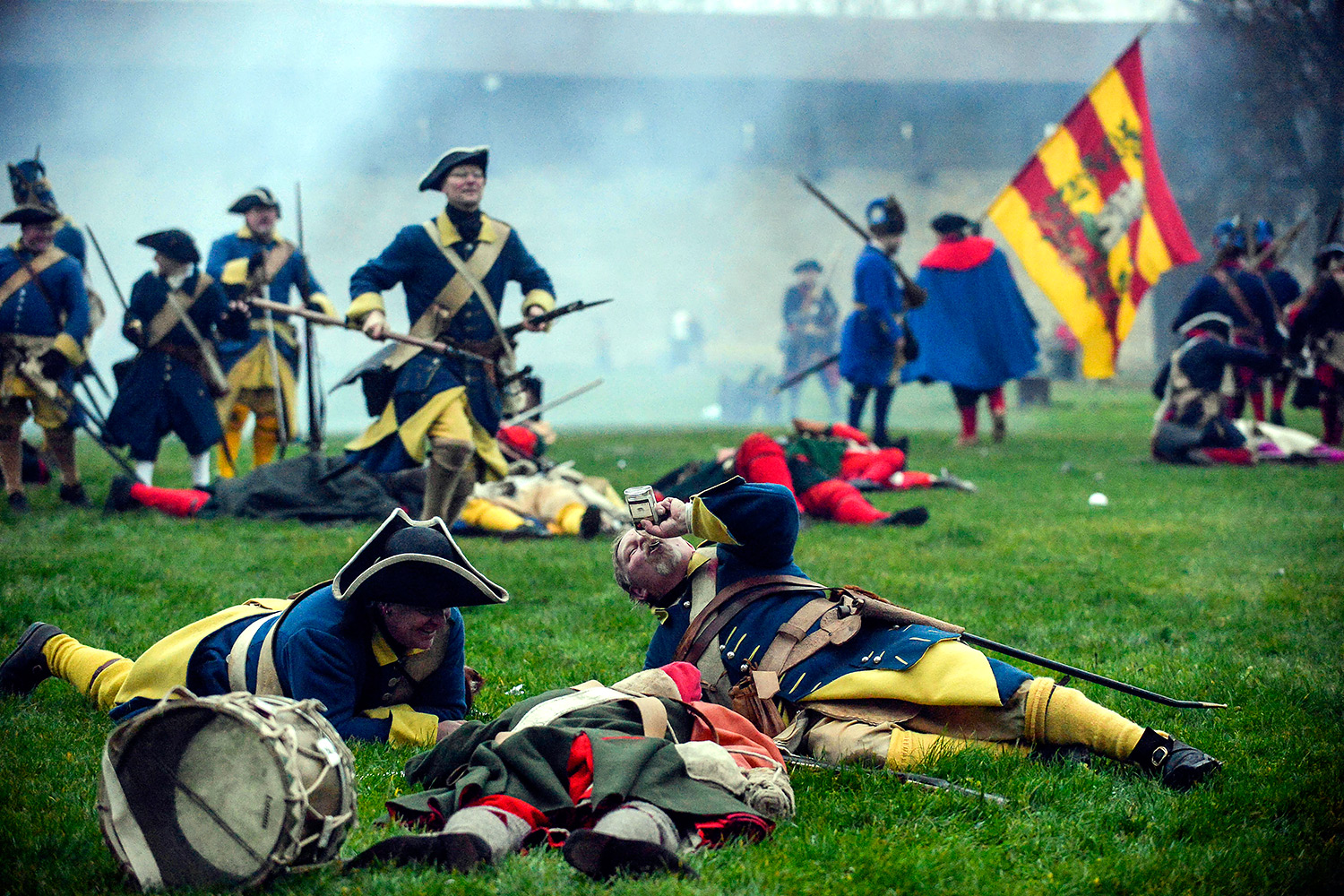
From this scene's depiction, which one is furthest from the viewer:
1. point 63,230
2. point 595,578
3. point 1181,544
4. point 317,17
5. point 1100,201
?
point 317,17

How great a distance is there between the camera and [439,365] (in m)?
6.54

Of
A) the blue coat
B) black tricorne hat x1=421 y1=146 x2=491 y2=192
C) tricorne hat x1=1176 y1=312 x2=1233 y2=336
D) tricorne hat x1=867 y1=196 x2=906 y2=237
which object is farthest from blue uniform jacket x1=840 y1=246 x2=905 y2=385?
black tricorne hat x1=421 y1=146 x2=491 y2=192

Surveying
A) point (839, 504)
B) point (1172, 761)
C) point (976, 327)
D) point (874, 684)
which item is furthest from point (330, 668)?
point (976, 327)

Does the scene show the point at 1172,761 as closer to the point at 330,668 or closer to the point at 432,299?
the point at 330,668

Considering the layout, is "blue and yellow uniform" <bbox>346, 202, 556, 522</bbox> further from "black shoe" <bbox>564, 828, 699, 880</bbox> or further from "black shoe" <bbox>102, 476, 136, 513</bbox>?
"black shoe" <bbox>564, 828, 699, 880</bbox>

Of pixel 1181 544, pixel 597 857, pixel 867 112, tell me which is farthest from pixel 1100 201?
pixel 867 112

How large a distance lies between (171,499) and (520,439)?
7.65 ft

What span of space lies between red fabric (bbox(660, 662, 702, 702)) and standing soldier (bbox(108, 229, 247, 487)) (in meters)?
6.03

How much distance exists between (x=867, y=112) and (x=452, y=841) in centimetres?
2703

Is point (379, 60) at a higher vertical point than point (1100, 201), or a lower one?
higher

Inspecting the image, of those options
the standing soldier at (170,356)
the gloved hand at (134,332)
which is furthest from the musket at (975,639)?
the gloved hand at (134,332)

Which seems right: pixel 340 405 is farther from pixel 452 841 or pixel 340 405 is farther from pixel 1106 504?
pixel 452 841

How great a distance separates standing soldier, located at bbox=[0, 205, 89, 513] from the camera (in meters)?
8.45

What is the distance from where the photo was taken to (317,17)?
23.1m
